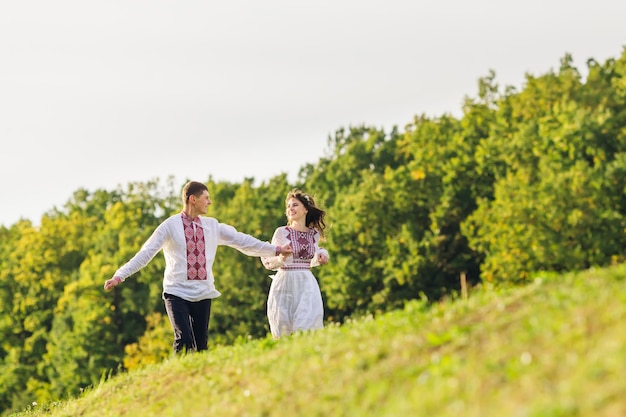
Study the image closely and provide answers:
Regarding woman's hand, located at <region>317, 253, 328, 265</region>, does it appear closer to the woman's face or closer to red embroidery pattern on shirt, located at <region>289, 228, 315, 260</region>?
red embroidery pattern on shirt, located at <region>289, 228, 315, 260</region>

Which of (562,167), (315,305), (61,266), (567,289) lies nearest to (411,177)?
(562,167)

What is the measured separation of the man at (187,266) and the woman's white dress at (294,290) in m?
1.12

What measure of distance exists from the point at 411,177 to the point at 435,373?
38.7 metres

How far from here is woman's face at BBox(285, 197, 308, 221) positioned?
1631 centimetres

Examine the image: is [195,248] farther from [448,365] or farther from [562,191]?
[562,191]

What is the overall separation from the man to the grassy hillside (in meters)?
2.45

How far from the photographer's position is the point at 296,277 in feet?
52.6

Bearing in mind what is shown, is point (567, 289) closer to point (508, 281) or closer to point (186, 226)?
point (186, 226)

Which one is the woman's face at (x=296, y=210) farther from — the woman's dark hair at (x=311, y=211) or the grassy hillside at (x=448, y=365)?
the grassy hillside at (x=448, y=365)

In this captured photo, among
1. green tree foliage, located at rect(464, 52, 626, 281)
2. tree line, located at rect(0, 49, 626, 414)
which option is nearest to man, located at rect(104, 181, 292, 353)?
tree line, located at rect(0, 49, 626, 414)

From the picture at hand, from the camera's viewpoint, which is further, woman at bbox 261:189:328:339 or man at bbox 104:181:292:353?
woman at bbox 261:189:328:339

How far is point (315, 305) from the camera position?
52.2ft

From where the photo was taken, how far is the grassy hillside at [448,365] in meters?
7.54

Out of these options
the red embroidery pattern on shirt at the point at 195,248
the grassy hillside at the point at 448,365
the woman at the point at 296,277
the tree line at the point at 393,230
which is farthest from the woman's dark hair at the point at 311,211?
the tree line at the point at 393,230
